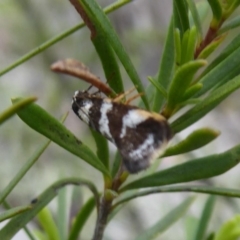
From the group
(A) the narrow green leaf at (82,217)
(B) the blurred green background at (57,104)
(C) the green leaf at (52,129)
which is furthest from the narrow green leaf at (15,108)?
(B) the blurred green background at (57,104)

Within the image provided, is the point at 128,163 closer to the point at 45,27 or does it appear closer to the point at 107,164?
the point at 107,164

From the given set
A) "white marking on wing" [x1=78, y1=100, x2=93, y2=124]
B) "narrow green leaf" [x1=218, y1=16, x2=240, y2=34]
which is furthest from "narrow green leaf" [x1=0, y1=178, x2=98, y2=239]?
"narrow green leaf" [x1=218, y1=16, x2=240, y2=34]

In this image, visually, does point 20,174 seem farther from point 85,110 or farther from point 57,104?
point 57,104

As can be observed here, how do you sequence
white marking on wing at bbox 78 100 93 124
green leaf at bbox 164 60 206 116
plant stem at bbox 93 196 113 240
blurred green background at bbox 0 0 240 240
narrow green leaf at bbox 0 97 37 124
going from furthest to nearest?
blurred green background at bbox 0 0 240 240, white marking on wing at bbox 78 100 93 124, plant stem at bbox 93 196 113 240, green leaf at bbox 164 60 206 116, narrow green leaf at bbox 0 97 37 124

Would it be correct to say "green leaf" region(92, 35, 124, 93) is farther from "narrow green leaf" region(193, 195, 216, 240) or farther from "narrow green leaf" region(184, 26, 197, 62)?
"narrow green leaf" region(193, 195, 216, 240)

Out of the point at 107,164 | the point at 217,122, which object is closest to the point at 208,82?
the point at 107,164

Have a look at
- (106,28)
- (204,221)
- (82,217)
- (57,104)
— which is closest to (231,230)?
(204,221)
